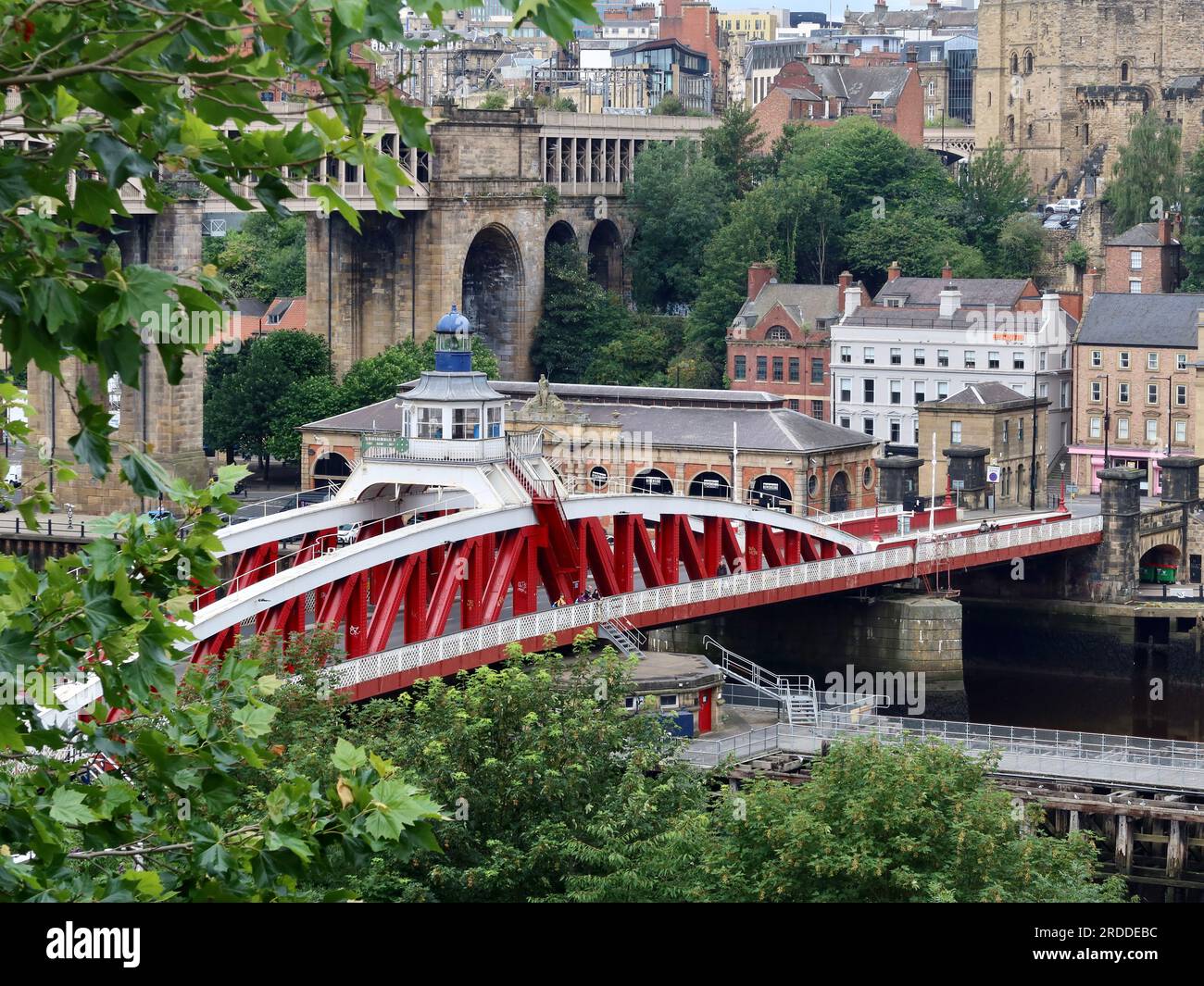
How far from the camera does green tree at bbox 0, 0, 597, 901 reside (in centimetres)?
1007

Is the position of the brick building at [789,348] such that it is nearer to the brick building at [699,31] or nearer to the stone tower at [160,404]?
the stone tower at [160,404]

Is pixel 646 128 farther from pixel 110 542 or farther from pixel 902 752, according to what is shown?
pixel 110 542

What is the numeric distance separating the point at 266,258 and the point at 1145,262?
37269mm

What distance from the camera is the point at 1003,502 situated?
253 feet

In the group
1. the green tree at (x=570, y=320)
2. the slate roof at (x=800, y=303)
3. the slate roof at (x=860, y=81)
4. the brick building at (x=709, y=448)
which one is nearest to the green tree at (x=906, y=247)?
the slate roof at (x=800, y=303)

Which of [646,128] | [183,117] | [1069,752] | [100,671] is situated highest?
[646,128]

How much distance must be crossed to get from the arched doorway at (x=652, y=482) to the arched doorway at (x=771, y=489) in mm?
2637

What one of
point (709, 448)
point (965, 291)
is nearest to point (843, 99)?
point (965, 291)

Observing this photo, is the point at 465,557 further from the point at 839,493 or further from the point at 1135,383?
the point at 1135,383

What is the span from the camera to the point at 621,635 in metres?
48.8

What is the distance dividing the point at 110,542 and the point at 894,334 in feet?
248

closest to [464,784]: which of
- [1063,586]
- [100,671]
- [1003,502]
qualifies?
[100,671]

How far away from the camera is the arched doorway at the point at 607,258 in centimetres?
10469

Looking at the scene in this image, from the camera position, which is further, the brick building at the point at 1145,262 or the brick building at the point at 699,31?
the brick building at the point at 699,31
